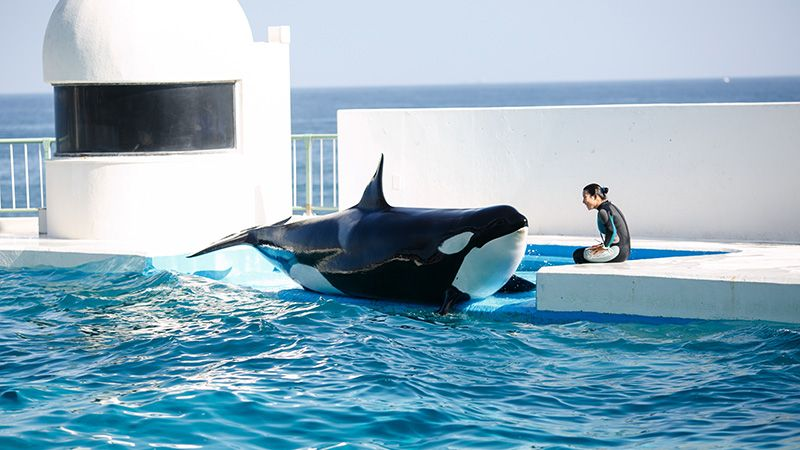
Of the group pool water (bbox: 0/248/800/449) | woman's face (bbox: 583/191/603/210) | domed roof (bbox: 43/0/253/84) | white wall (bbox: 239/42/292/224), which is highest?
domed roof (bbox: 43/0/253/84)

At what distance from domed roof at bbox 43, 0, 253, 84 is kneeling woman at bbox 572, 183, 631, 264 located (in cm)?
426

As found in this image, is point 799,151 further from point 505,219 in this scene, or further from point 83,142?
point 83,142

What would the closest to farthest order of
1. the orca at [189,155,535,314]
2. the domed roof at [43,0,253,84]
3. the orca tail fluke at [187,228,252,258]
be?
the orca at [189,155,535,314] → the orca tail fluke at [187,228,252,258] → the domed roof at [43,0,253,84]

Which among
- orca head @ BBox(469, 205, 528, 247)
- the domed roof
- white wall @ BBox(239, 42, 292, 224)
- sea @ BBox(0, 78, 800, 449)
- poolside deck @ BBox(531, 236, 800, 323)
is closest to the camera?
sea @ BBox(0, 78, 800, 449)

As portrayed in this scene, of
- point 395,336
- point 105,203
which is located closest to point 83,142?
point 105,203

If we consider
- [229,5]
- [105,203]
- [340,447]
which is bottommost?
[340,447]

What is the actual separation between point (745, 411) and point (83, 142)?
733cm

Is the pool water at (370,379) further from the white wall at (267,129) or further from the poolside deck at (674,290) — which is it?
the white wall at (267,129)

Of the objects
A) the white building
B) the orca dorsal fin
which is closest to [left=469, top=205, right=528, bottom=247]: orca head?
the orca dorsal fin

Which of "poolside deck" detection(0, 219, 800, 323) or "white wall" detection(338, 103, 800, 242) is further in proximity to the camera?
"white wall" detection(338, 103, 800, 242)

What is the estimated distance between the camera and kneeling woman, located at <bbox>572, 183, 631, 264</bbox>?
29.2 feet

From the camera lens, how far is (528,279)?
10.1 meters

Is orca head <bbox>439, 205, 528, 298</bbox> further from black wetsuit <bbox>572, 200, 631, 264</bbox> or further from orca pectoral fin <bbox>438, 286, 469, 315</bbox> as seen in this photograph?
black wetsuit <bbox>572, 200, 631, 264</bbox>

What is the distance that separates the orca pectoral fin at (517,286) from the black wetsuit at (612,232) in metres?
0.47
